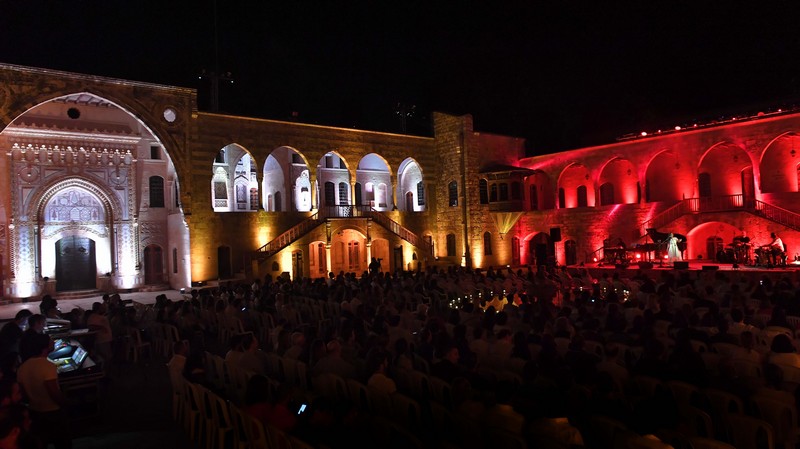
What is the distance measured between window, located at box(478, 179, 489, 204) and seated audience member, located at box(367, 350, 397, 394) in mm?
26758

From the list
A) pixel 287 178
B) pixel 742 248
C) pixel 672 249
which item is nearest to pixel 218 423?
pixel 672 249

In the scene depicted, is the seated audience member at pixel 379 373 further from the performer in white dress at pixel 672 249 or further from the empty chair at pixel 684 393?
the performer in white dress at pixel 672 249

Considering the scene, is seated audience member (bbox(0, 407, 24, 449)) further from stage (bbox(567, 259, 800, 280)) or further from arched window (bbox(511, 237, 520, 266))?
arched window (bbox(511, 237, 520, 266))

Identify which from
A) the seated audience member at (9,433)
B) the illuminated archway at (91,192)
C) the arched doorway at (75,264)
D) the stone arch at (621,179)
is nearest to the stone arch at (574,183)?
the stone arch at (621,179)

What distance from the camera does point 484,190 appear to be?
109ft

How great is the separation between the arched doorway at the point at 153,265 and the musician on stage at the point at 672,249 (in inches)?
995

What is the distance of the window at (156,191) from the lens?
27.3 m

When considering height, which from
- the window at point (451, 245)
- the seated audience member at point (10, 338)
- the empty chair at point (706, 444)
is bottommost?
the empty chair at point (706, 444)

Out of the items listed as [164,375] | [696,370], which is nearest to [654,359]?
[696,370]

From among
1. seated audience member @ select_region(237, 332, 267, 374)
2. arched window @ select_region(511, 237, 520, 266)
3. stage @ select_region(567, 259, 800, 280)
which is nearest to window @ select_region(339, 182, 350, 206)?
arched window @ select_region(511, 237, 520, 266)

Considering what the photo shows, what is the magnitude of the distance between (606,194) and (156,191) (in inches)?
1017

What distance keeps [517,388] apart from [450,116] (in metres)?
28.3

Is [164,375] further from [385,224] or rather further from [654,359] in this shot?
[385,224]

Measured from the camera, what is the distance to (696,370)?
591 centimetres
